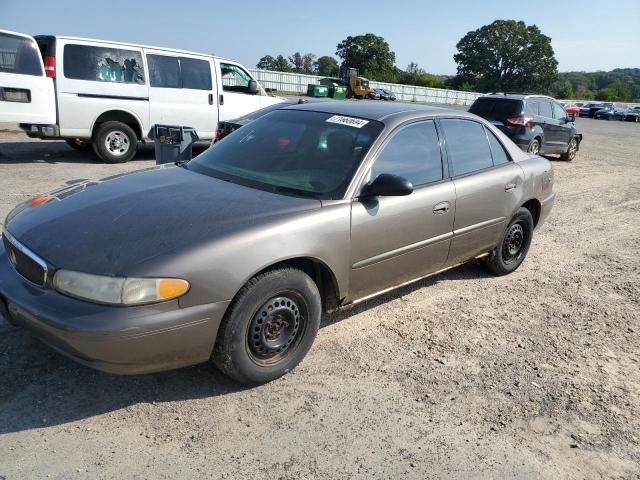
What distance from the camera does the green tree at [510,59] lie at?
3637 inches

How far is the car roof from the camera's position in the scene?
152 inches

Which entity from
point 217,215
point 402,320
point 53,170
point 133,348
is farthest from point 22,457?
point 53,170

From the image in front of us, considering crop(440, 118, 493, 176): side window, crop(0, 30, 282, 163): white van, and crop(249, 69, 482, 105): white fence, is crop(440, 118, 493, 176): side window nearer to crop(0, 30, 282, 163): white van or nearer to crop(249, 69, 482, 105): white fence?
crop(0, 30, 282, 163): white van

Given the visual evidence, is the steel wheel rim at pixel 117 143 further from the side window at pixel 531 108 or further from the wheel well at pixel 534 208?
the side window at pixel 531 108

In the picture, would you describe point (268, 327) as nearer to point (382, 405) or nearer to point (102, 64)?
point (382, 405)

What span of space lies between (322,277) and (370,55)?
94.4m

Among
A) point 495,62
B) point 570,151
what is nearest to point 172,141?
point 570,151

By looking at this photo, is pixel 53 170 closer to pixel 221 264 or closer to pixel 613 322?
pixel 221 264

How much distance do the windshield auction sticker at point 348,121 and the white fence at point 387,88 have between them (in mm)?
34877

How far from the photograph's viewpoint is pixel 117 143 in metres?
9.41

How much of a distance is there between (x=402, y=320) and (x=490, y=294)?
1114 millimetres

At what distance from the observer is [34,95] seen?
8289 mm

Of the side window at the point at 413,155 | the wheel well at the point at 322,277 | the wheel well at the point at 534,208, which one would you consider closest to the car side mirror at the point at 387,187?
the side window at the point at 413,155

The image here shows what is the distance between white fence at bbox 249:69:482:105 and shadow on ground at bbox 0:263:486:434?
118 ft
